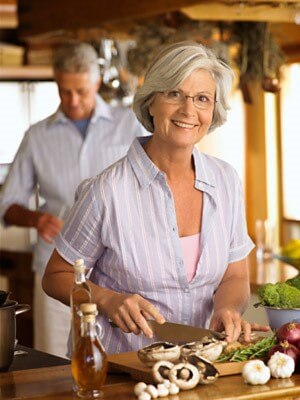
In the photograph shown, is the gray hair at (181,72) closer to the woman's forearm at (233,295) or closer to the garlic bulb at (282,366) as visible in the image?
the woman's forearm at (233,295)

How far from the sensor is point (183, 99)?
3051mm

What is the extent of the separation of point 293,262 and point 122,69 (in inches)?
85.6

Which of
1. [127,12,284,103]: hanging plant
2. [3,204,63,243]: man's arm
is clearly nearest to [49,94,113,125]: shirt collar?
[3,204,63,243]: man's arm

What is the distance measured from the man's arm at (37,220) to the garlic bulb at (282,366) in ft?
7.12

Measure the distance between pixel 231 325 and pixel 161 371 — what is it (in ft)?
1.36

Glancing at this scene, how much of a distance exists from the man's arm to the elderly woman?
1.41 metres

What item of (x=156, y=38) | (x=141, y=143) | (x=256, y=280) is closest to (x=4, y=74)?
(x=156, y=38)

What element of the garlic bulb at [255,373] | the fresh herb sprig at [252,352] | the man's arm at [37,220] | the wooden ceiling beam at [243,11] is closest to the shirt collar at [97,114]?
the man's arm at [37,220]

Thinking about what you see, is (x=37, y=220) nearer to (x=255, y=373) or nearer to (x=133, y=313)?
(x=133, y=313)

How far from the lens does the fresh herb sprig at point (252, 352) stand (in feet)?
8.73

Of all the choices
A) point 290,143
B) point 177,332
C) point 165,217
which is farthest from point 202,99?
point 290,143

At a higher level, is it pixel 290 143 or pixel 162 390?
pixel 290 143

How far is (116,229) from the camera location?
3.10 m

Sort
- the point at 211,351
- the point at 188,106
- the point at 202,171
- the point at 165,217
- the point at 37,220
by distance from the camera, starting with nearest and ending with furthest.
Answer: the point at 211,351 → the point at 188,106 → the point at 165,217 → the point at 202,171 → the point at 37,220
